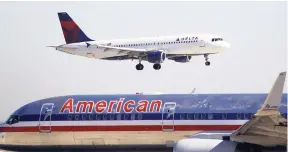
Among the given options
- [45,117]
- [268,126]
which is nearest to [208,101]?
[268,126]

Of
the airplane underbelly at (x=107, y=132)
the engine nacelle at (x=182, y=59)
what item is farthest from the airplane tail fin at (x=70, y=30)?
the airplane underbelly at (x=107, y=132)

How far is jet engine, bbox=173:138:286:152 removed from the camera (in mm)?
30641

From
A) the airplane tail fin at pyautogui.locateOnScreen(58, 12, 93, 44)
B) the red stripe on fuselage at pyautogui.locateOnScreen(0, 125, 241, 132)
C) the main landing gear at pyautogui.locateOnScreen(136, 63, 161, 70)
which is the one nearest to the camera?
the red stripe on fuselage at pyautogui.locateOnScreen(0, 125, 241, 132)

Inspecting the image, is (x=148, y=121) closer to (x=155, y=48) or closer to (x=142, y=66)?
(x=142, y=66)

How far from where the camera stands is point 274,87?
27.6 m

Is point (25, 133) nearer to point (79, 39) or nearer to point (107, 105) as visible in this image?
point (107, 105)

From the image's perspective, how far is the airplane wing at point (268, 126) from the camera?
27.6 meters

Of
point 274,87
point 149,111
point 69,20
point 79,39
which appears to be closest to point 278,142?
point 274,87

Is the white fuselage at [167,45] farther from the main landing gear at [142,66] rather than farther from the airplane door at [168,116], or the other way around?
the airplane door at [168,116]

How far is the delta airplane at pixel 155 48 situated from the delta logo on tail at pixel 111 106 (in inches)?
1160

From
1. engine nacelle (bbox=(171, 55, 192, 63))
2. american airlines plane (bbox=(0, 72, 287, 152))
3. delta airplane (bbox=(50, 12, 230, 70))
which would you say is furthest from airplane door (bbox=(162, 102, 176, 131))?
engine nacelle (bbox=(171, 55, 192, 63))

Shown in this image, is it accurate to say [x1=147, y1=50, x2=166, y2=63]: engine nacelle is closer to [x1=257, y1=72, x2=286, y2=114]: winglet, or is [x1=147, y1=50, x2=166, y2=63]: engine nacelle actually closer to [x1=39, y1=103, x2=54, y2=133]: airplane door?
[x1=39, y1=103, x2=54, y2=133]: airplane door

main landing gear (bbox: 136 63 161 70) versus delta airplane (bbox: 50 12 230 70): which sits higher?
delta airplane (bbox: 50 12 230 70)

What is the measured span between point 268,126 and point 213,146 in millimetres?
2580
